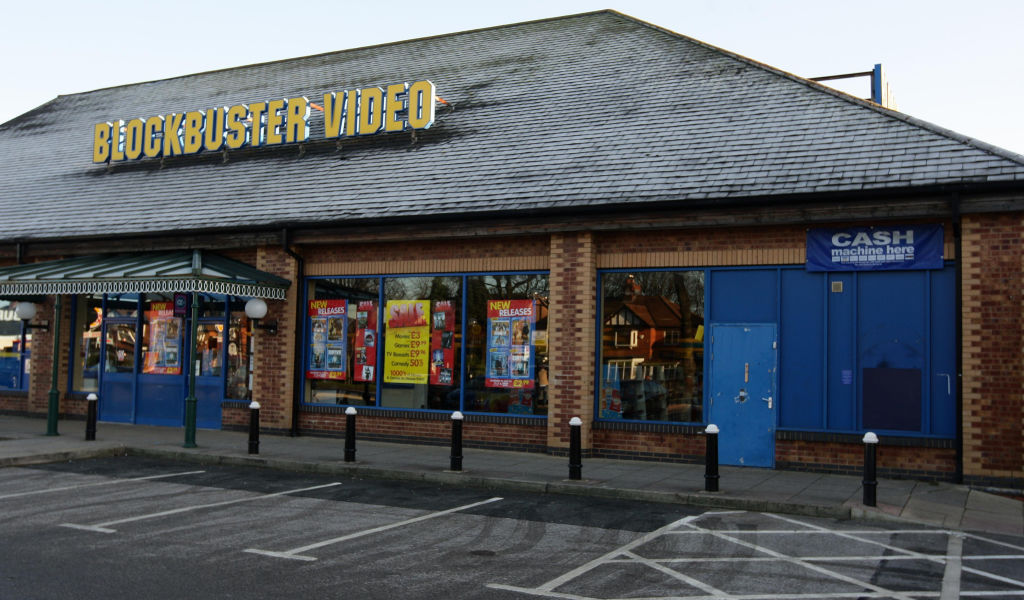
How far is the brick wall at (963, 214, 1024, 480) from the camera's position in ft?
37.1


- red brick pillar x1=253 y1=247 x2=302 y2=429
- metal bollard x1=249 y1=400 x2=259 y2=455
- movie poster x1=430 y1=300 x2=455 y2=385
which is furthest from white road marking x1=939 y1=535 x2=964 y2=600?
red brick pillar x1=253 y1=247 x2=302 y2=429

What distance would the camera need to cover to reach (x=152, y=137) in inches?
819

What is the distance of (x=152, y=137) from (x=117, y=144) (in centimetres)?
103

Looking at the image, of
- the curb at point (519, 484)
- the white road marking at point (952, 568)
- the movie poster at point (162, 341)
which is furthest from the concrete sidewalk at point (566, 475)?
the movie poster at point (162, 341)

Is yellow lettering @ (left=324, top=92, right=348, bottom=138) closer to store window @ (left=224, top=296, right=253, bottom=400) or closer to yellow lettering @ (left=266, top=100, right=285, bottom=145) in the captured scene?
yellow lettering @ (left=266, top=100, right=285, bottom=145)

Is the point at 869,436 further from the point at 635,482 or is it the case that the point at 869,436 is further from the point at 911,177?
the point at 911,177

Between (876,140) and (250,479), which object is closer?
(250,479)

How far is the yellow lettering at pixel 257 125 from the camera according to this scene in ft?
63.7

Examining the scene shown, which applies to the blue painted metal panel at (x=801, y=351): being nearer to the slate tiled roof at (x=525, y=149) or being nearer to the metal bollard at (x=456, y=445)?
Result: the slate tiled roof at (x=525, y=149)

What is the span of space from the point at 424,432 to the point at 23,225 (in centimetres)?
1106

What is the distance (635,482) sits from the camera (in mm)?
11445

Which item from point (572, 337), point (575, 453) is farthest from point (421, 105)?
point (575, 453)

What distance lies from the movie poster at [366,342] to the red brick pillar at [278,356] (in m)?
1.25

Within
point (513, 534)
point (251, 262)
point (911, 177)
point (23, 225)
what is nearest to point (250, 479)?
point (513, 534)
